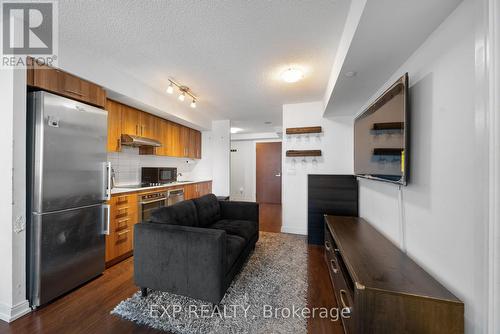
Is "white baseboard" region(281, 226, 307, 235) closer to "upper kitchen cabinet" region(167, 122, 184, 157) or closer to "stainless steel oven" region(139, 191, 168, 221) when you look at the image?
"stainless steel oven" region(139, 191, 168, 221)

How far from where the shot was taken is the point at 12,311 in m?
1.58

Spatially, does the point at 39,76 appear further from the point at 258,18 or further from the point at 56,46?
the point at 258,18

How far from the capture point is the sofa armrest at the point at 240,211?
9.76ft

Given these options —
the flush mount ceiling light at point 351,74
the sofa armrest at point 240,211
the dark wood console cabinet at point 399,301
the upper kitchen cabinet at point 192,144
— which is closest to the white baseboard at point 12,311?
the sofa armrest at point 240,211

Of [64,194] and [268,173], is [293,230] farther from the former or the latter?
[64,194]

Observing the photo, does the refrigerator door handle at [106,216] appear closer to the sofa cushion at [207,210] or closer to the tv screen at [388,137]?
the sofa cushion at [207,210]

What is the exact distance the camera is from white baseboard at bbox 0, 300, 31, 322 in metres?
1.57

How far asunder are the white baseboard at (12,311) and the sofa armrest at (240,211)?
2116 mm

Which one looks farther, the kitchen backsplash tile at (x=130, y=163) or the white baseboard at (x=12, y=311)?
the kitchen backsplash tile at (x=130, y=163)

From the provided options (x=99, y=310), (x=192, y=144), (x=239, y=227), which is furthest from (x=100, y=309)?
(x=192, y=144)

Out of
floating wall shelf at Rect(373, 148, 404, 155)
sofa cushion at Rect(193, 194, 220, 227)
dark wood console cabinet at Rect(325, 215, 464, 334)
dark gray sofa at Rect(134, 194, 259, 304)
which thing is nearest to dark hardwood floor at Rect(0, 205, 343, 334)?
dark gray sofa at Rect(134, 194, 259, 304)

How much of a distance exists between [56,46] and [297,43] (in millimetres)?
2382

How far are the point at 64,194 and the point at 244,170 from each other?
5.46 m

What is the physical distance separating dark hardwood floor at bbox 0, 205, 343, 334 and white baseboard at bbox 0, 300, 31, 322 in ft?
0.13
